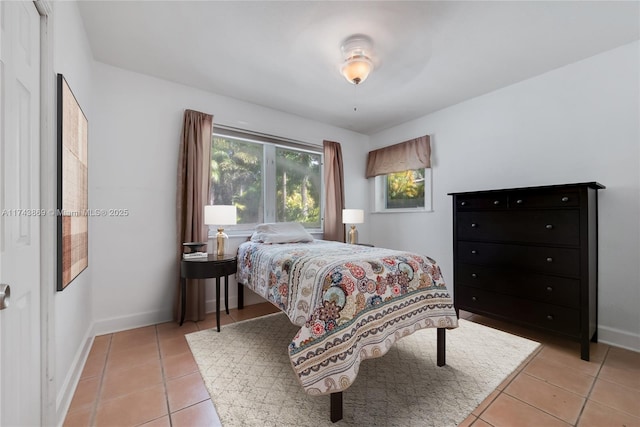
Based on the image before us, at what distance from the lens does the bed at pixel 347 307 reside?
53.4 inches

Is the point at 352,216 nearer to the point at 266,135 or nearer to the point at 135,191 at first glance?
the point at 266,135

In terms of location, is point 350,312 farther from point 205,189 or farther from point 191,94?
point 191,94

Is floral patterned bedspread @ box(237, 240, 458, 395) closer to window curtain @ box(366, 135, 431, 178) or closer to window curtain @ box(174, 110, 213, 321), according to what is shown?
window curtain @ box(174, 110, 213, 321)

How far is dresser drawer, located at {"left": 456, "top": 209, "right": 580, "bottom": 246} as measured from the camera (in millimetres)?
2098

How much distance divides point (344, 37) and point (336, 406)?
8.04 ft

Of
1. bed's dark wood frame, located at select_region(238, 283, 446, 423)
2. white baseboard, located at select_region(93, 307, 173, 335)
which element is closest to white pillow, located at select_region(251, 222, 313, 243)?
bed's dark wood frame, located at select_region(238, 283, 446, 423)

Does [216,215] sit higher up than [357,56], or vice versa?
[357,56]

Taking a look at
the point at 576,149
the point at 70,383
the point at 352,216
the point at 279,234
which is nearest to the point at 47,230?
the point at 70,383

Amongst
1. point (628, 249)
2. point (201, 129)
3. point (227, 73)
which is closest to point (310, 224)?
point (201, 129)

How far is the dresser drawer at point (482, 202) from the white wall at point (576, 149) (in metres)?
0.56

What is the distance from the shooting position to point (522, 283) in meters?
2.33

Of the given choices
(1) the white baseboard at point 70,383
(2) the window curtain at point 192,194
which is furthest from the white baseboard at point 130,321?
(1) the white baseboard at point 70,383

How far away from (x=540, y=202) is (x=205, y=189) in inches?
123

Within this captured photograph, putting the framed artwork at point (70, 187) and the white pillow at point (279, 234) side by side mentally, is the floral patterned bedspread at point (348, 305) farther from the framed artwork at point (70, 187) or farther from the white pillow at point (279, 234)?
the framed artwork at point (70, 187)
